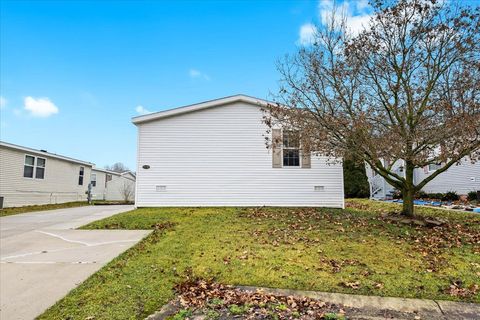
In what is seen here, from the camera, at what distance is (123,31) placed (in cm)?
1392

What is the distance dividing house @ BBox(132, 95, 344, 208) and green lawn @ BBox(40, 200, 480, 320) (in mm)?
3287

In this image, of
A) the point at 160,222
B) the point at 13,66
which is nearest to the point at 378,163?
the point at 160,222

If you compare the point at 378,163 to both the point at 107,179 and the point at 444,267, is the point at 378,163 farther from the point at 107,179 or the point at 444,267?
the point at 107,179

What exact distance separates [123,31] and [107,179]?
63.3ft

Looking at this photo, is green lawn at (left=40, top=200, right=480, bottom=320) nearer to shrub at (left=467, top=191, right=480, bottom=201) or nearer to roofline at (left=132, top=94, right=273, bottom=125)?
roofline at (left=132, top=94, right=273, bottom=125)

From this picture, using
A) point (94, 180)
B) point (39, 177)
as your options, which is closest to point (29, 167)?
point (39, 177)

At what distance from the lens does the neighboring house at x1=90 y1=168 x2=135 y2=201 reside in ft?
88.0

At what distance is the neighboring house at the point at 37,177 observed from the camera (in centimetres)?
1560

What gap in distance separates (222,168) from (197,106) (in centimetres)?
273

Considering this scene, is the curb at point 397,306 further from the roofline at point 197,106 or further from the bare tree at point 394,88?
the roofline at point 197,106

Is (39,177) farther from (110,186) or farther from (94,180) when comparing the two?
(110,186)

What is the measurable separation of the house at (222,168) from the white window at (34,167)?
393 inches

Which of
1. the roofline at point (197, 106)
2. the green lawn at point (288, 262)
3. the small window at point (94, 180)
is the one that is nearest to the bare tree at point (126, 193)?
the small window at point (94, 180)

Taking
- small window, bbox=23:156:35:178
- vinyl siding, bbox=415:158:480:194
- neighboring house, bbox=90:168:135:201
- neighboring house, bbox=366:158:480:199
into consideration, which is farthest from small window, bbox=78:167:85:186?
vinyl siding, bbox=415:158:480:194
